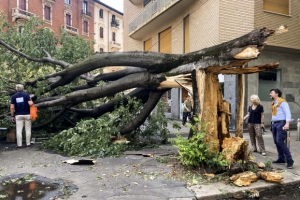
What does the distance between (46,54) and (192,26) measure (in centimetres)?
811

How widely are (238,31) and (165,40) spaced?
21.5 feet

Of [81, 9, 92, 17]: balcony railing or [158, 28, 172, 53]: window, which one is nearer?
[158, 28, 172, 53]: window

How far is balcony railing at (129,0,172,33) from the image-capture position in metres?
16.7

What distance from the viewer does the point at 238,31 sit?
488 inches

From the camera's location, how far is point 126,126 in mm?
7812

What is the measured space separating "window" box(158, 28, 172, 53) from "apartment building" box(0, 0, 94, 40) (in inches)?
561

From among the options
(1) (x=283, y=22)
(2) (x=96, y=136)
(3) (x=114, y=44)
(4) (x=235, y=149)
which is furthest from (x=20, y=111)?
(3) (x=114, y=44)

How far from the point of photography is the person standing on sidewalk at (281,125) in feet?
19.1

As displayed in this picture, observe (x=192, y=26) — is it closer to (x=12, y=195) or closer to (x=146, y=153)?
(x=146, y=153)

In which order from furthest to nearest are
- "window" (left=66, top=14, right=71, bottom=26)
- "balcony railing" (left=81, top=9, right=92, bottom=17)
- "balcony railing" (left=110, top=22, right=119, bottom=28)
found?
"balcony railing" (left=110, top=22, right=119, bottom=28)
"balcony railing" (left=81, top=9, right=92, bottom=17)
"window" (left=66, top=14, right=71, bottom=26)

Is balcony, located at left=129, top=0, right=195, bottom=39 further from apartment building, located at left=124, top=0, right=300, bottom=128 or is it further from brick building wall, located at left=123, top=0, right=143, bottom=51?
brick building wall, located at left=123, top=0, right=143, bottom=51

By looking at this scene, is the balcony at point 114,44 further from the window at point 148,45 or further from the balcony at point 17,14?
the window at point 148,45

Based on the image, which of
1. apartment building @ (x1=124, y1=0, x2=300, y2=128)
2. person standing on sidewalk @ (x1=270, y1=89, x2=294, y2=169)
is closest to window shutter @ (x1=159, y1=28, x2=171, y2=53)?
apartment building @ (x1=124, y1=0, x2=300, y2=128)

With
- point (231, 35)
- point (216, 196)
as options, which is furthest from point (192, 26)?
point (216, 196)
